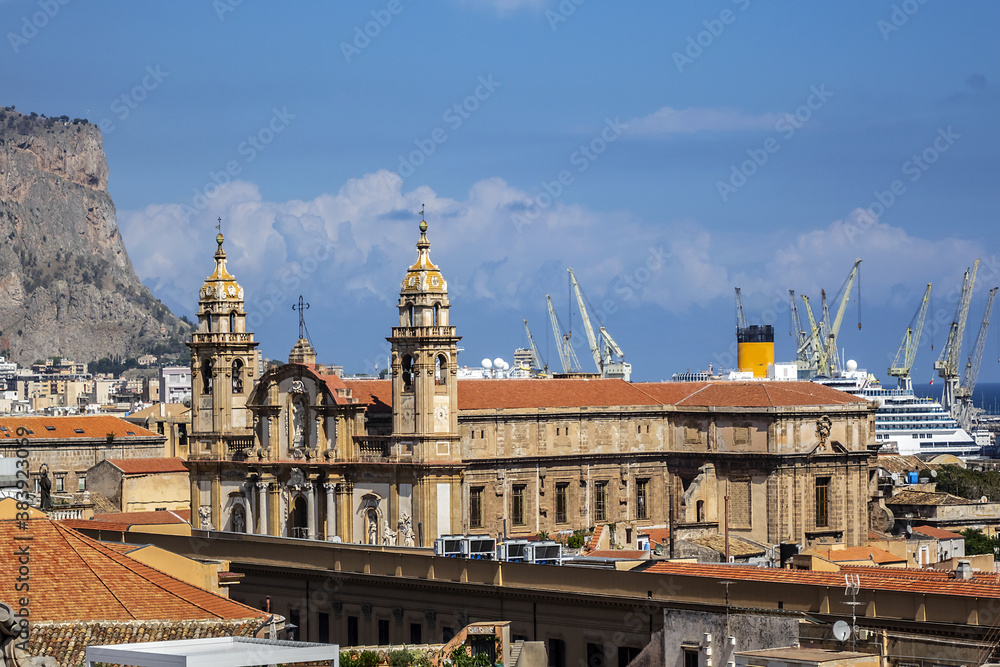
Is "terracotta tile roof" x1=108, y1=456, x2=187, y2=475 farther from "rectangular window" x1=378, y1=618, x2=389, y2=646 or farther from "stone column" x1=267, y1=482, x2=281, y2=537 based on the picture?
"rectangular window" x1=378, y1=618, x2=389, y2=646

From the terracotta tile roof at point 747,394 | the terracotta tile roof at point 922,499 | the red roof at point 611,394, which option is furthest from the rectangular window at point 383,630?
the terracotta tile roof at point 922,499

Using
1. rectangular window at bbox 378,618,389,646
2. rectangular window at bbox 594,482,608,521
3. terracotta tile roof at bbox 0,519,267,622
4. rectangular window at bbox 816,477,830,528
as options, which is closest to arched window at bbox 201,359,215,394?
rectangular window at bbox 594,482,608,521

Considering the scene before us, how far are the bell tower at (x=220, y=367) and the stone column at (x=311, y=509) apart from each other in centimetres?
750

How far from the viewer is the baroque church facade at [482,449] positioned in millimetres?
80875

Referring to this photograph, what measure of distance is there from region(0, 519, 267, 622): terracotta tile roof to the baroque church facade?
3851 centimetres

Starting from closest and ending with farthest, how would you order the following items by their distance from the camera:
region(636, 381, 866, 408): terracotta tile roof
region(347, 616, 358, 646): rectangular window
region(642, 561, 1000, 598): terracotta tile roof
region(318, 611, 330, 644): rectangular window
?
region(642, 561, 1000, 598): terracotta tile roof
region(347, 616, 358, 646): rectangular window
region(318, 611, 330, 644): rectangular window
region(636, 381, 866, 408): terracotta tile roof

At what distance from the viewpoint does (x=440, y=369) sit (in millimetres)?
81000

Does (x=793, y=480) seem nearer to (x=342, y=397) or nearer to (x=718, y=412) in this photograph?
(x=718, y=412)

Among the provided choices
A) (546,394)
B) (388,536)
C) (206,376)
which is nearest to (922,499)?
(546,394)

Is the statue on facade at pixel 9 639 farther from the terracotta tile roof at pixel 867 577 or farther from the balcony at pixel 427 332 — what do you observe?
the balcony at pixel 427 332

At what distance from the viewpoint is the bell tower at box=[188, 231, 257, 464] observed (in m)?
92.2

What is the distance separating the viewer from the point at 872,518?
3720 inches

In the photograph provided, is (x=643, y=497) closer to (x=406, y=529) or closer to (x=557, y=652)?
(x=406, y=529)

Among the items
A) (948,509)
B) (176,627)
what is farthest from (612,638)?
(948,509)
